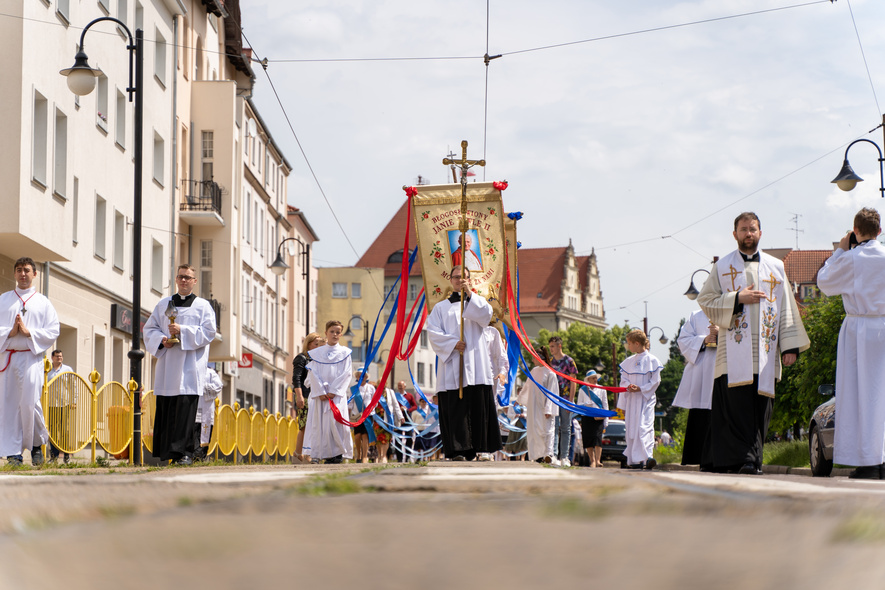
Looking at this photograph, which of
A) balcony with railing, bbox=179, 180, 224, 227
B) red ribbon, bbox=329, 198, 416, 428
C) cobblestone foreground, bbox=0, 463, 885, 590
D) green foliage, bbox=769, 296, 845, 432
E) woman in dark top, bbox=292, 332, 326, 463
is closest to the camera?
cobblestone foreground, bbox=0, 463, 885, 590

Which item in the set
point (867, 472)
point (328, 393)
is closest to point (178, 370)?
point (328, 393)

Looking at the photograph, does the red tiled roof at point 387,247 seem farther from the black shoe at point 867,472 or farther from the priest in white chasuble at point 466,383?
the black shoe at point 867,472

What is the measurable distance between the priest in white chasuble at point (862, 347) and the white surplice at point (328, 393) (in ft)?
27.4

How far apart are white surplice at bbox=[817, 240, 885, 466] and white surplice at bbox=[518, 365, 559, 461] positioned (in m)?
9.56

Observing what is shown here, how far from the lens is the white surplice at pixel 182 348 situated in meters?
12.2

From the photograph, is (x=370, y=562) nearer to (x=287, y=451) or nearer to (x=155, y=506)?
(x=155, y=506)

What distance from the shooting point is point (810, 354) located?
29.2m

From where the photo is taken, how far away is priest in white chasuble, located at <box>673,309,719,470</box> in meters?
12.3

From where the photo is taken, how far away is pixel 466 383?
12.8 metres

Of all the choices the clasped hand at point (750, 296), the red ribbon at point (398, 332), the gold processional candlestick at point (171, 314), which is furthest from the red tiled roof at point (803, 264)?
the clasped hand at point (750, 296)

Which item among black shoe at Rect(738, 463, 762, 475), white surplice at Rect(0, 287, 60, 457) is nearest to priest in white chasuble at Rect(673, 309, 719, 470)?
black shoe at Rect(738, 463, 762, 475)

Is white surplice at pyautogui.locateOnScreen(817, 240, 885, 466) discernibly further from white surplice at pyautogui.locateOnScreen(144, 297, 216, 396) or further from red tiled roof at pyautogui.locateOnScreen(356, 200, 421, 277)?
red tiled roof at pyautogui.locateOnScreen(356, 200, 421, 277)

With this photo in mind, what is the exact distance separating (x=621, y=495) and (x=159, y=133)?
33973mm

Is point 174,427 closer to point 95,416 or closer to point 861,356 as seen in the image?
point 95,416
